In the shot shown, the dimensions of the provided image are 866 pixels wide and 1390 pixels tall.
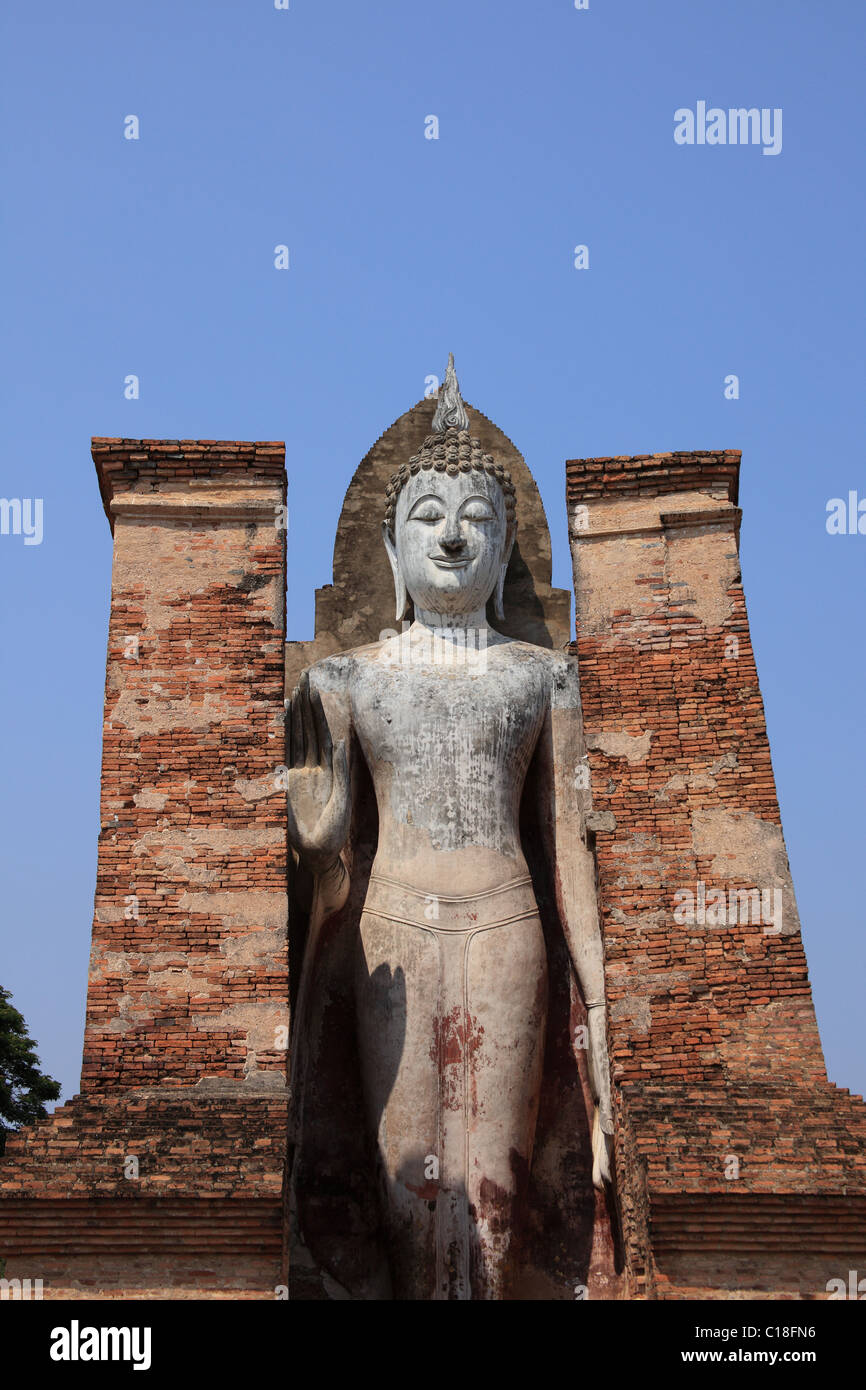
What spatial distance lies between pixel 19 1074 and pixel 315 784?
411 inches

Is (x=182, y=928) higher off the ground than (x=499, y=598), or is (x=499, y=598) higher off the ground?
(x=499, y=598)

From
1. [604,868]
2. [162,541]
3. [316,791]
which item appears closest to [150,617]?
[162,541]

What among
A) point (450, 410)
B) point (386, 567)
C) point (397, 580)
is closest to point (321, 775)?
point (397, 580)

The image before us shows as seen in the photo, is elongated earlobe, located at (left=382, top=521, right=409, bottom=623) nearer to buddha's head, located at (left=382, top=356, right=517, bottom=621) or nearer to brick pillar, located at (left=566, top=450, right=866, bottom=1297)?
buddha's head, located at (left=382, top=356, right=517, bottom=621)

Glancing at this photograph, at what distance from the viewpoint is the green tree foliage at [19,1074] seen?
19.4m

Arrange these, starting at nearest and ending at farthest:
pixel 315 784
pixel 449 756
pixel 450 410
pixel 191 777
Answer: pixel 191 777, pixel 449 756, pixel 315 784, pixel 450 410

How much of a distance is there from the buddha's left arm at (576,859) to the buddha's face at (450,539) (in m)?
0.74

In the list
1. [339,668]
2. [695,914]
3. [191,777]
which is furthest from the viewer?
[339,668]

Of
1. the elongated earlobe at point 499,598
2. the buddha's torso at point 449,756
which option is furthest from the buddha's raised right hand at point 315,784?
the elongated earlobe at point 499,598

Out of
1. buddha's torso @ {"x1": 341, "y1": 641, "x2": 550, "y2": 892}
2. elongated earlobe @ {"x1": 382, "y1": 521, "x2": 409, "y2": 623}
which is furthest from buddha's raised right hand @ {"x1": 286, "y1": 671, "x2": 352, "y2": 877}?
elongated earlobe @ {"x1": 382, "y1": 521, "x2": 409, "y2": 623}

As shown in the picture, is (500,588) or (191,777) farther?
(500,588)

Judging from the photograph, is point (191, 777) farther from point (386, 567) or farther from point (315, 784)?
point (386, 567)

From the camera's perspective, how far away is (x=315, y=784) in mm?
10750

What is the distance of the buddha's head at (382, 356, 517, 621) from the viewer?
11.3m
